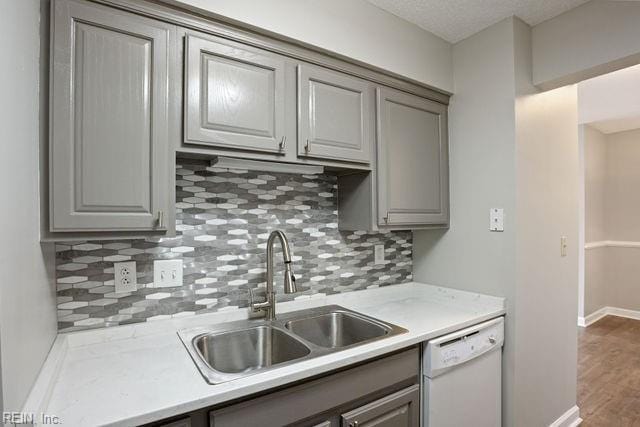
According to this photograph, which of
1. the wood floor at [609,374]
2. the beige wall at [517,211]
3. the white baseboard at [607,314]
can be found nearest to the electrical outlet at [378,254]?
the beige wall at [517,211]

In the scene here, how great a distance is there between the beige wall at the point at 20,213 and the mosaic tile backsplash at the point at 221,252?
232 millimetres

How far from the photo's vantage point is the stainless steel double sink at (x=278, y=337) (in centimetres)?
139

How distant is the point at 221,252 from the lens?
1.60 meters

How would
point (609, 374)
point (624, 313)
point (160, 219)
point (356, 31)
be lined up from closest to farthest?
point (160, 219)
point (356, 31)
point (609, 374)
point (624, 313)

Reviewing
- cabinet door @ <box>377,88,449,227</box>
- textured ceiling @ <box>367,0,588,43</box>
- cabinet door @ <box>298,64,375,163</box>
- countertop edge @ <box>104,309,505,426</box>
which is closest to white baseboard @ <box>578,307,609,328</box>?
cabinet door @ <box>377,88,449,227</box>

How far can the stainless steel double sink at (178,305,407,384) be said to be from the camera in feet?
4.55

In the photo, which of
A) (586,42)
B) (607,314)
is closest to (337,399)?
(586,42)

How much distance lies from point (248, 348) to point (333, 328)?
18.3 inches

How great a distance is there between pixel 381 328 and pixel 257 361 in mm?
581

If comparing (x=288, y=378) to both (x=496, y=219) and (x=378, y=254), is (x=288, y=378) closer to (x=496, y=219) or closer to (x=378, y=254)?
(x=378, y=254)

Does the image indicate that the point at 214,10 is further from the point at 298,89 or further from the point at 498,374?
the point at 498,374

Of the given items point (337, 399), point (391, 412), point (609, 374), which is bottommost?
point (609, 374)

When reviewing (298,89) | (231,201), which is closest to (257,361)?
(231,201)

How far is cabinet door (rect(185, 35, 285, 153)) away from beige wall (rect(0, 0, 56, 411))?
44 centimetres
